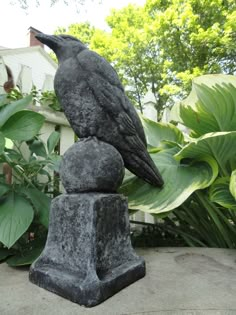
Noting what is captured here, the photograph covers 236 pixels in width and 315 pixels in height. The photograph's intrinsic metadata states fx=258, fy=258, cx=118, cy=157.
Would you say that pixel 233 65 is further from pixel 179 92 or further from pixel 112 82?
pixel 112 82

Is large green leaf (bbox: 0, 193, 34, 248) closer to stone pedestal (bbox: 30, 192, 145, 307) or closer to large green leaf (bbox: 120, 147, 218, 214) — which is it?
stone pedestal (bbox: 30, 192, 145, 307)

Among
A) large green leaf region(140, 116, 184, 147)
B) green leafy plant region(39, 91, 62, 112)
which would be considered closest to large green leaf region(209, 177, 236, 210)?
large green leaf region(140, 116, 184, 147)

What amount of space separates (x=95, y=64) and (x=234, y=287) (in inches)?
32.7

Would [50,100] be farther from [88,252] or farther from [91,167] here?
[88,252]

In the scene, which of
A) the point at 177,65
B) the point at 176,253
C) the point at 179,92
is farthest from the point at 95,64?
the point at 177,65

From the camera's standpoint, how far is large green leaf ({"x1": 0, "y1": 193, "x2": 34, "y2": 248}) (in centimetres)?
85

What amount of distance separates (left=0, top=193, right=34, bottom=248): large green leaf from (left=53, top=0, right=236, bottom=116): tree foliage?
5.89 meters

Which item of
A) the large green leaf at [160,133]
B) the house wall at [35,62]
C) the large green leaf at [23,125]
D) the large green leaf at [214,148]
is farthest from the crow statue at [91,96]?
the house wall at [35,62]

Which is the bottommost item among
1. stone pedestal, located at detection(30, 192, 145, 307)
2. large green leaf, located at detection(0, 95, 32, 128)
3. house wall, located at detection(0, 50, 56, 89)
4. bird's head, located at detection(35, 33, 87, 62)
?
stone pedestal, located at detection(30, 192, 145, 307)

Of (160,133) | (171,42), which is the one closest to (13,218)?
(160,133)

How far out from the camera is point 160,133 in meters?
1.50

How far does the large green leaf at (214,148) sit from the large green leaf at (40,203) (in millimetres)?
589

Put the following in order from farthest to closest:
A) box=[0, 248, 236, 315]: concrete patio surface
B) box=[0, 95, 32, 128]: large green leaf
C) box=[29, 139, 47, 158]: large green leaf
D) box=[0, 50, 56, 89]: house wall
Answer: box=[0, 50, 56, 89]: house wall < box=[29, 139, 47, 158]: large green leaf < box=[0, 95, 32, 128]: large green leaf < box=[0, 248, 236, 315]: concrete patio surface

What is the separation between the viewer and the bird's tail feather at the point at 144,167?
0.97m
